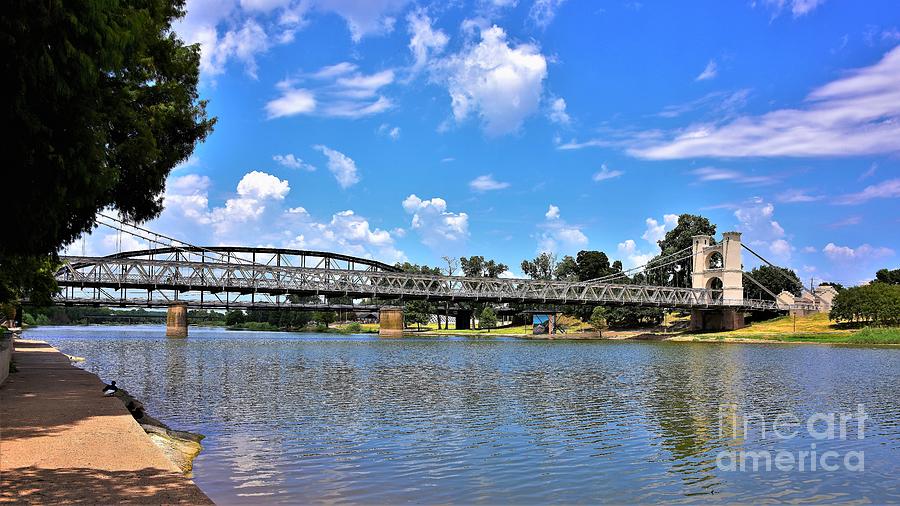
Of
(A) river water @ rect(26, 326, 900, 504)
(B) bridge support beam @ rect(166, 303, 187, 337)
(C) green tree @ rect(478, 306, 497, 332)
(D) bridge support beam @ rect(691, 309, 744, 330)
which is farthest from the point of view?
(C) green tree @ rect(478, 306, 497, 332)

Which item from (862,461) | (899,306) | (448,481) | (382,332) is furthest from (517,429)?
(382,332)

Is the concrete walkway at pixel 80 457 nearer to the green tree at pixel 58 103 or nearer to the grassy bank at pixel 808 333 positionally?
the green tree at pixel 58 103

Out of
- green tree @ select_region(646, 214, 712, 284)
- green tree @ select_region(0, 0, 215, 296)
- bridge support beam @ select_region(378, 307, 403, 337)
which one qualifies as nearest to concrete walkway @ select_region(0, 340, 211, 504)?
green tree @ select_region(0, 0, 215, 296)

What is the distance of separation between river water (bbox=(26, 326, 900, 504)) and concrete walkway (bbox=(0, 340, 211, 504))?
1.52m

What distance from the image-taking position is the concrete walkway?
10.5 metres

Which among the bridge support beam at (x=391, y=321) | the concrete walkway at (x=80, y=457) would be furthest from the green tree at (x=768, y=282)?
the concrete walkway at (x=80, y=457)

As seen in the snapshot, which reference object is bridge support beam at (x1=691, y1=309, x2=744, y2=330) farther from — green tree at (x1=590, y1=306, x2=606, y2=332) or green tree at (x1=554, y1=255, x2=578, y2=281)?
green tree at (x1=554, y1=255, x2=578, y2=281)

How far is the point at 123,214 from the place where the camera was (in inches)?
914

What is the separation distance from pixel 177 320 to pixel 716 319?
98.8 meters

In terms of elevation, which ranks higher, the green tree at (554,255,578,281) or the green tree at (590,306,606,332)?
the green tree at (554,255,578,281)

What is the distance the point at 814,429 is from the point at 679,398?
27.5 ft

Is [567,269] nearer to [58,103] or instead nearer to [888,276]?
[888,276]

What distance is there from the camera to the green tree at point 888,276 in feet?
538

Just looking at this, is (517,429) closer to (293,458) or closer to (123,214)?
(293,458)
